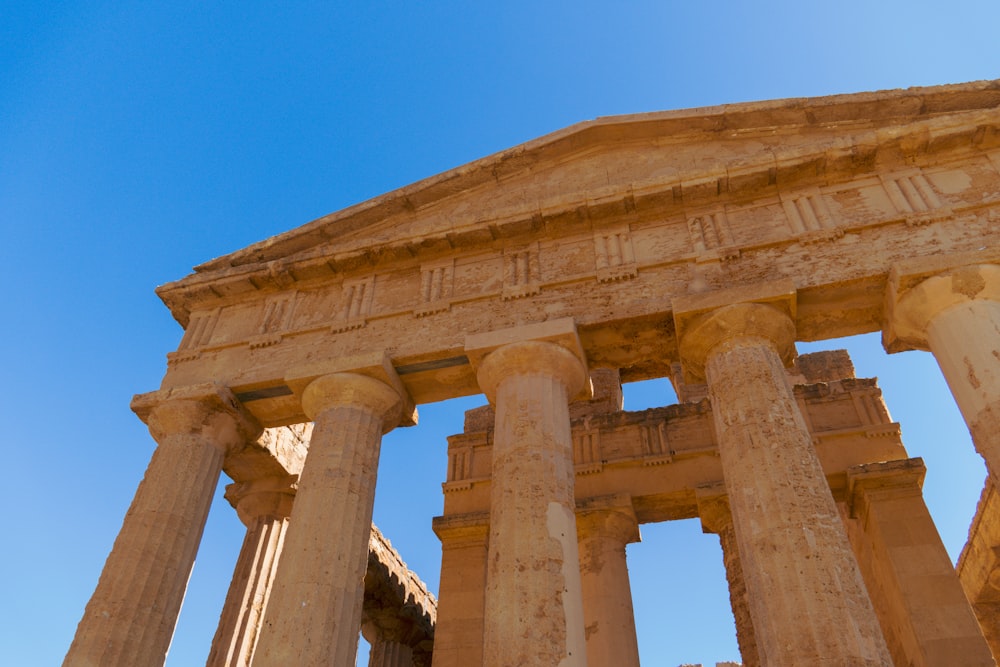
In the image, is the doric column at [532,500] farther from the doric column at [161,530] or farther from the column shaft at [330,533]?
the doric column at [161,530]

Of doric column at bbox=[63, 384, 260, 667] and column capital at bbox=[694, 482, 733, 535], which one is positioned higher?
column capital at bbox=[694, 482, 733, 535]

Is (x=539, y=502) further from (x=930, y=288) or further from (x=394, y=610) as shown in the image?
(x=394, y=610)

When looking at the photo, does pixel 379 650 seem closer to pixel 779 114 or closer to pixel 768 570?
pixel 768 570

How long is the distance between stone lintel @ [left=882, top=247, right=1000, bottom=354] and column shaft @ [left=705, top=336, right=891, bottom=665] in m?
2.01

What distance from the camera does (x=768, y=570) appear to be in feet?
27.8

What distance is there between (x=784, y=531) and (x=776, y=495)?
50 centimetres

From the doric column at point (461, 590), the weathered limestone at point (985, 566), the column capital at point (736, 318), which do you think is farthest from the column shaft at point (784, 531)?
the weathered limestone at point (985, 566)

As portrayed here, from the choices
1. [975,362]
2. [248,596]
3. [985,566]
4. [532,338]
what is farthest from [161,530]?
[985,566]

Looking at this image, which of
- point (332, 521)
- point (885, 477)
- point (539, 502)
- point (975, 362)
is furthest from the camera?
point (885, 477)

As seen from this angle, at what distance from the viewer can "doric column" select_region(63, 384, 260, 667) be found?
34.4ft

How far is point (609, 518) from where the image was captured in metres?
15.6

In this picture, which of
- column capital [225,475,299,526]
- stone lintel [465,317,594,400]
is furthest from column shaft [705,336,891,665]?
column capital [225,475,299,526]

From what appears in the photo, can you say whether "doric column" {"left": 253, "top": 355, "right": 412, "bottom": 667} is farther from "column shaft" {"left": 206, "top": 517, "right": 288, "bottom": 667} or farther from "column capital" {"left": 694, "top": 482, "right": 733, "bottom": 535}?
"column capital" {"left": 694, "top": 482, "right": 733, "bottom": 535}

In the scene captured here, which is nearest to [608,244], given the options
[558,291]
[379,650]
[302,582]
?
[558,291]
